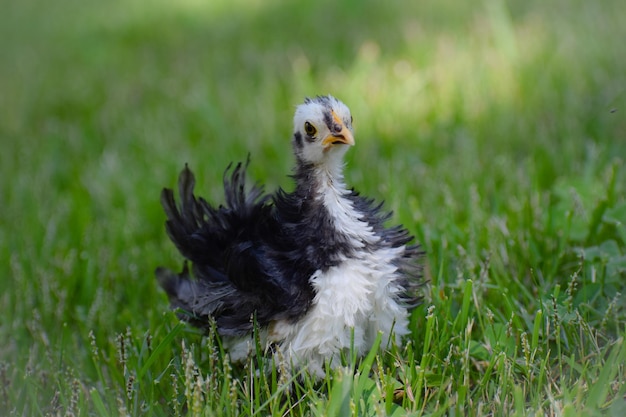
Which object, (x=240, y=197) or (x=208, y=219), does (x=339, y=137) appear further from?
(x=208, y=219)

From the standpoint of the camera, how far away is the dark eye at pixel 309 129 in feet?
7.44

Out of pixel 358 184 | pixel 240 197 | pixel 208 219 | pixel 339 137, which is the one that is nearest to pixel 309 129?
pixel 339 137

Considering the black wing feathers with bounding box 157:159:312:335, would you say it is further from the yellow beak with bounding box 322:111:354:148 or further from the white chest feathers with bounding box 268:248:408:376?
the yellow beak with bounding box 322:111:354:148

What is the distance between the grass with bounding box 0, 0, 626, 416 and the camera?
90.8 inches

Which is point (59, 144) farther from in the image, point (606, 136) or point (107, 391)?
point (606, 136)

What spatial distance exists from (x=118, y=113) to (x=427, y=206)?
2.68 metres

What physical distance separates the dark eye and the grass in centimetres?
68

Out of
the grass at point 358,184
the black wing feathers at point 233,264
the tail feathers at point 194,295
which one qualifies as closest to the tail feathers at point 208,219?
the black wing feathers at point 233,264

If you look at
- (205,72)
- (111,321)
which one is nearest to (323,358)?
(111,321)

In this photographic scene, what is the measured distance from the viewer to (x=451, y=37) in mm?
5711

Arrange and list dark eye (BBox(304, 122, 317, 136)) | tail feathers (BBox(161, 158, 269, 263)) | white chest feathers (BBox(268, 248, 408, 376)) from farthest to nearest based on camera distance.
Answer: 1. tail feathers (BBox(161, 158, 269, 263))
2. dark eye (BBox(304, 122, 317, 136))
3. white chest feathers (BBox(268, 248, 408, 376))

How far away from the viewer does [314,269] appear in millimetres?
2154

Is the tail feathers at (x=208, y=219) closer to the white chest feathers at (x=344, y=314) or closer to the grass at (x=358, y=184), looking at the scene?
the grass at (x=358, y=184)

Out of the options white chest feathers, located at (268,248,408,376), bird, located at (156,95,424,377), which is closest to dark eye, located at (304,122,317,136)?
bird, located at (156,95,424,377)
